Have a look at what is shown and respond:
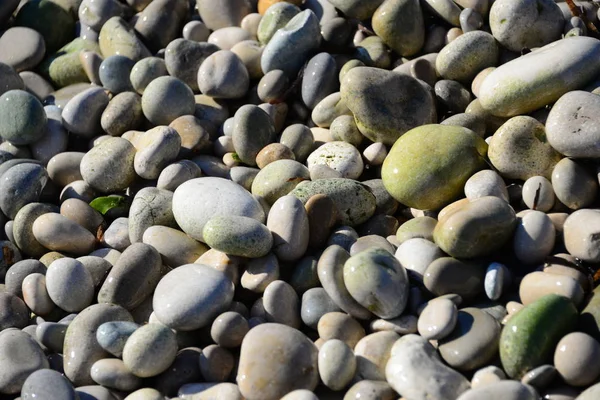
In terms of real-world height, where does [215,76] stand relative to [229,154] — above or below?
above

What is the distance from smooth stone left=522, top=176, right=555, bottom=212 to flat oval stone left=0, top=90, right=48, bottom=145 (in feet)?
8.58

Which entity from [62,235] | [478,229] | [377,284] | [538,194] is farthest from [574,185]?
[62,235]

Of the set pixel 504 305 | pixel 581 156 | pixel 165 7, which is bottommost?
pixel 504 305

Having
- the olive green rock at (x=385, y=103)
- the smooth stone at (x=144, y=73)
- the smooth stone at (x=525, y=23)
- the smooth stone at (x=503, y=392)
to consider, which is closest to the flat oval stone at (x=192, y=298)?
the smooth stone at (x=503, y=392)

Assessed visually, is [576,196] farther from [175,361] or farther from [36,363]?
[36,363]

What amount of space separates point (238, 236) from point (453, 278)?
0.88 m

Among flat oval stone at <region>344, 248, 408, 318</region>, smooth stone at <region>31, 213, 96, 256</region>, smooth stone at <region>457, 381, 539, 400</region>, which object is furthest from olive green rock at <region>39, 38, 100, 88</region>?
smooth stone at <region>457, 381, 539, 400</region>

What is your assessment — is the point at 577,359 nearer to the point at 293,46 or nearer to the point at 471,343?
the point at 471,343

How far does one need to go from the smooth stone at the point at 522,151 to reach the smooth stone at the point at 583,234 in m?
0.33

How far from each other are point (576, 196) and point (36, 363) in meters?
2.27

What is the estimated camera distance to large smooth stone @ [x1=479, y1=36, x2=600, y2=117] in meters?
3.51

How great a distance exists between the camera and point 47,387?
2762 millimetres

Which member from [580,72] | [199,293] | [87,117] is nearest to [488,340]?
[199,293]

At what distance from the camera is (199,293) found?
3.05 meters
